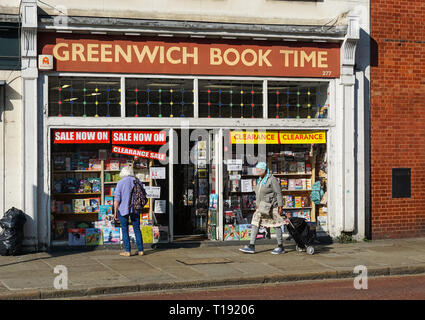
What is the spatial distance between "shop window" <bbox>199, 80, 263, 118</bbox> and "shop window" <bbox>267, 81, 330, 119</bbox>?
312mm

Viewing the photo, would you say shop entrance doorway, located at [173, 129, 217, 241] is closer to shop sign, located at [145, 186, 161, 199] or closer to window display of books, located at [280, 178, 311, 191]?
shop sign, located at [145, 186, 161, 199]

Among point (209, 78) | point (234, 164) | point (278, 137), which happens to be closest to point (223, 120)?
point (209, 78)

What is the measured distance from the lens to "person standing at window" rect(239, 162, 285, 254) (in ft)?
43.1

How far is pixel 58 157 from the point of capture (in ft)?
44.7

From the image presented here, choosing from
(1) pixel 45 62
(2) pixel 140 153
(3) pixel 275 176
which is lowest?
(3) pixel 275 176

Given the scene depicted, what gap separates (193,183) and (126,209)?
230 centimetres

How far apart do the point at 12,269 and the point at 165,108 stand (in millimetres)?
4794

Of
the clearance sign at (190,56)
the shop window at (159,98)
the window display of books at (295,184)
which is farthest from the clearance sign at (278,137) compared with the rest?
the clearance sign at (190,56)

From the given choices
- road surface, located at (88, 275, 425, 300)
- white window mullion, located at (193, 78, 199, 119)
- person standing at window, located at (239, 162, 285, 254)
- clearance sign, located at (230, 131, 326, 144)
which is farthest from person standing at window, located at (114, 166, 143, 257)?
road surface, located at (88, 275, 425, 300)

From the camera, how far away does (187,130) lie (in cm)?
1420

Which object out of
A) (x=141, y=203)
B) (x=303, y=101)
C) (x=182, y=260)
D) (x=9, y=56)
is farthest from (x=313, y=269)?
(x=9, y=56)

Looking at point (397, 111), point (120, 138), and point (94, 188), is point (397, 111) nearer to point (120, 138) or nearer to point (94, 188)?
point (120, 138)

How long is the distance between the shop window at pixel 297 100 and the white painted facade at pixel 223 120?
0.75ft

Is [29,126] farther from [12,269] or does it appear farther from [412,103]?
[412,103]
